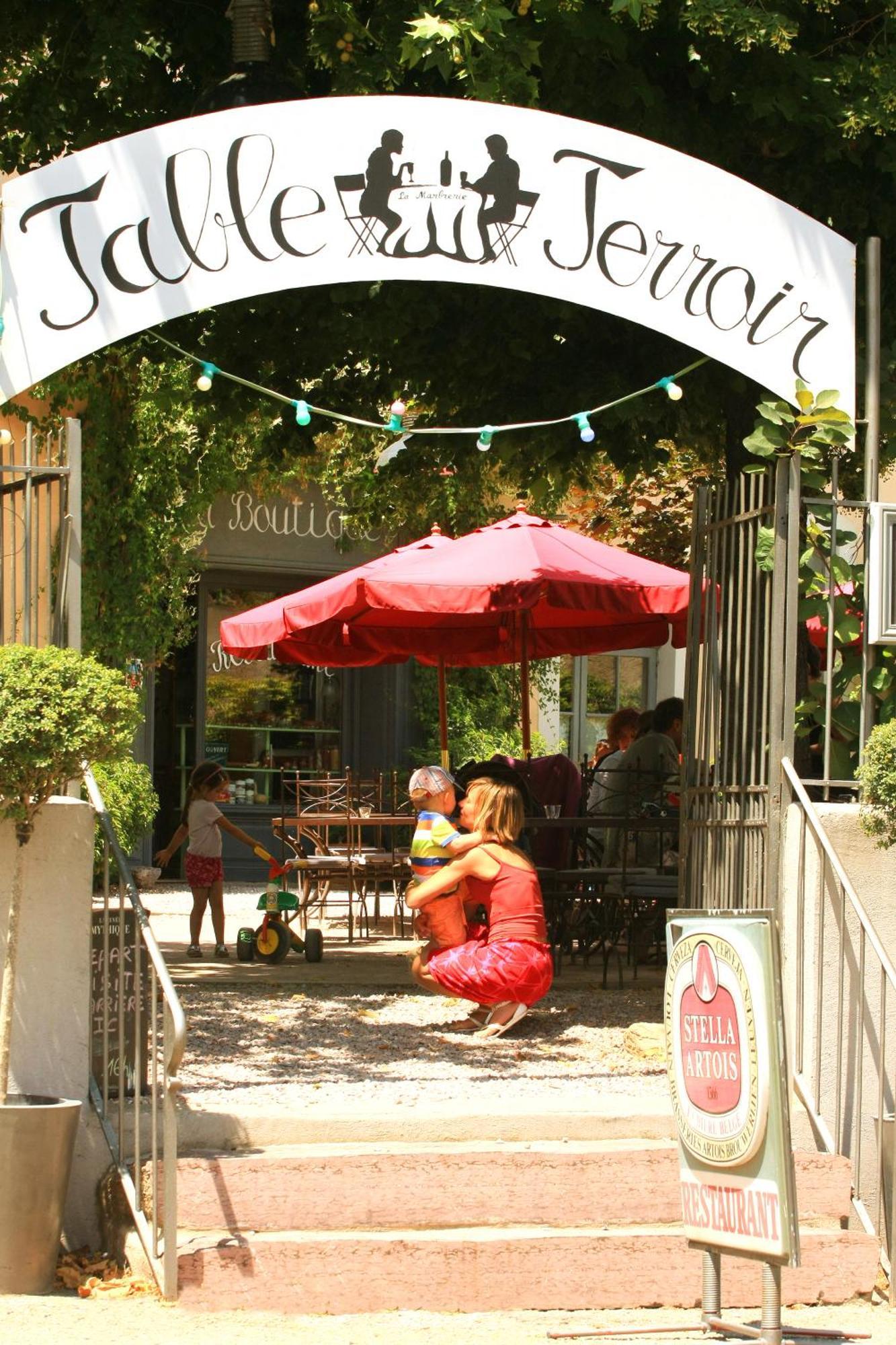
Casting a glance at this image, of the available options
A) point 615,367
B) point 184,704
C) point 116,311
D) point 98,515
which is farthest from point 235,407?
point 184,704

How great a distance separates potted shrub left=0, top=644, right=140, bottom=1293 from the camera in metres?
5.41

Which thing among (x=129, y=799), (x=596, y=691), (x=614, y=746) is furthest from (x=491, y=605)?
(x=596, y=691)

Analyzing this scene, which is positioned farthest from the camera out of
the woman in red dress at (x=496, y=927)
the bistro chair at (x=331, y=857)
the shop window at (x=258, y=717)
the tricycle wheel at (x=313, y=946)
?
the shop window at (x=258, y=717)

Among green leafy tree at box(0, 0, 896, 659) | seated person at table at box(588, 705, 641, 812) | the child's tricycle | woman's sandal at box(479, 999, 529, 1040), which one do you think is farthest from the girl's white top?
woman's sandal at box(479, 999, 529, 1040)

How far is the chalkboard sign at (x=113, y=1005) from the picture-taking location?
242 inches

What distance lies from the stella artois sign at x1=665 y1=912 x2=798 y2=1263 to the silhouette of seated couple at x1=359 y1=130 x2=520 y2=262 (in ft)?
11.2

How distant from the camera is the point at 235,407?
9.77m

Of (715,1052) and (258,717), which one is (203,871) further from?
(258,717)

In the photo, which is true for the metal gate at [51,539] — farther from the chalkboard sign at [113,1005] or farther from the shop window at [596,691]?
the shop window at [596,691]

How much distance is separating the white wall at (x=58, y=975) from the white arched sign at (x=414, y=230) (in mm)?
1879

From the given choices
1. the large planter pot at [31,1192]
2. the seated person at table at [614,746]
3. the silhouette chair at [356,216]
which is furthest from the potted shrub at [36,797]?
the seated person at table at [614,746]

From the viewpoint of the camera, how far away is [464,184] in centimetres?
712

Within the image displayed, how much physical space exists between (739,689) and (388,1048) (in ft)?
7.26

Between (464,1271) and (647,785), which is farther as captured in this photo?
(647,785)
